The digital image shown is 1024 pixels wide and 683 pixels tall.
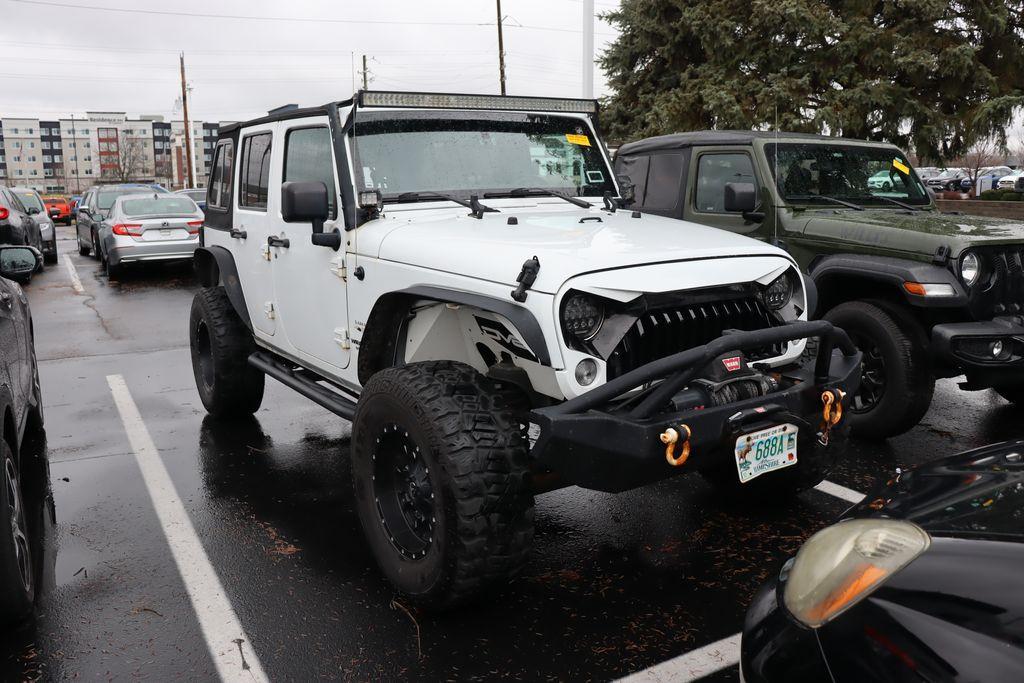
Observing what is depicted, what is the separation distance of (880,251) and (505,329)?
3.25m

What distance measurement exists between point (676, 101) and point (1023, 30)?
6.41 m

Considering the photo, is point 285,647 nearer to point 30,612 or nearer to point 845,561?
point 30,612

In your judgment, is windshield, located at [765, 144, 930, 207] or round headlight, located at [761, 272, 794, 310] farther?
windshield, located at [765, 144, 930, 207]

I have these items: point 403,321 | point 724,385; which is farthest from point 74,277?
point 724,385

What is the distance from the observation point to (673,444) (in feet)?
9.68

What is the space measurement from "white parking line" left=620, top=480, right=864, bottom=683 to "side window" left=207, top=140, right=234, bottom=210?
4277 millimetres

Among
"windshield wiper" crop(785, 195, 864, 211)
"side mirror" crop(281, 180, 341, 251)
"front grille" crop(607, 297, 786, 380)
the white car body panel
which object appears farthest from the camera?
"windshield wiper" crop(785, 195, 864, 211)

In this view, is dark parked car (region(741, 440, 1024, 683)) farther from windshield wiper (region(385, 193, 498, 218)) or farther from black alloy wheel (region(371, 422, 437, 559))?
windshield wiper (region(385, 193, 498, 218))

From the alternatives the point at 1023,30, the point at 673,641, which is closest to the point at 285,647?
the point at 673,641

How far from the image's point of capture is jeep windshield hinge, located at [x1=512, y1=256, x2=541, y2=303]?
120 inches

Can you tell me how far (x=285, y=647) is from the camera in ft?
10.6

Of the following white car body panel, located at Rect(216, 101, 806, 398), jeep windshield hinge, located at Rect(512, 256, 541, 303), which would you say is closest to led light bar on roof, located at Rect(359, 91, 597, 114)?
white car body panel, located at Rect(216, 101, 806, 398)

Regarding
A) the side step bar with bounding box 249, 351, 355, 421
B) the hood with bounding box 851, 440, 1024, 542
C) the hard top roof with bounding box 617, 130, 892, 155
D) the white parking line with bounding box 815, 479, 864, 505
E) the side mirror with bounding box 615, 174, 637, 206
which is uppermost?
the hard top roof with bounding box 617, 130, 892, 155

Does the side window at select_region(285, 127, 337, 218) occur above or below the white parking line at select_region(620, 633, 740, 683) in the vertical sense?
above
